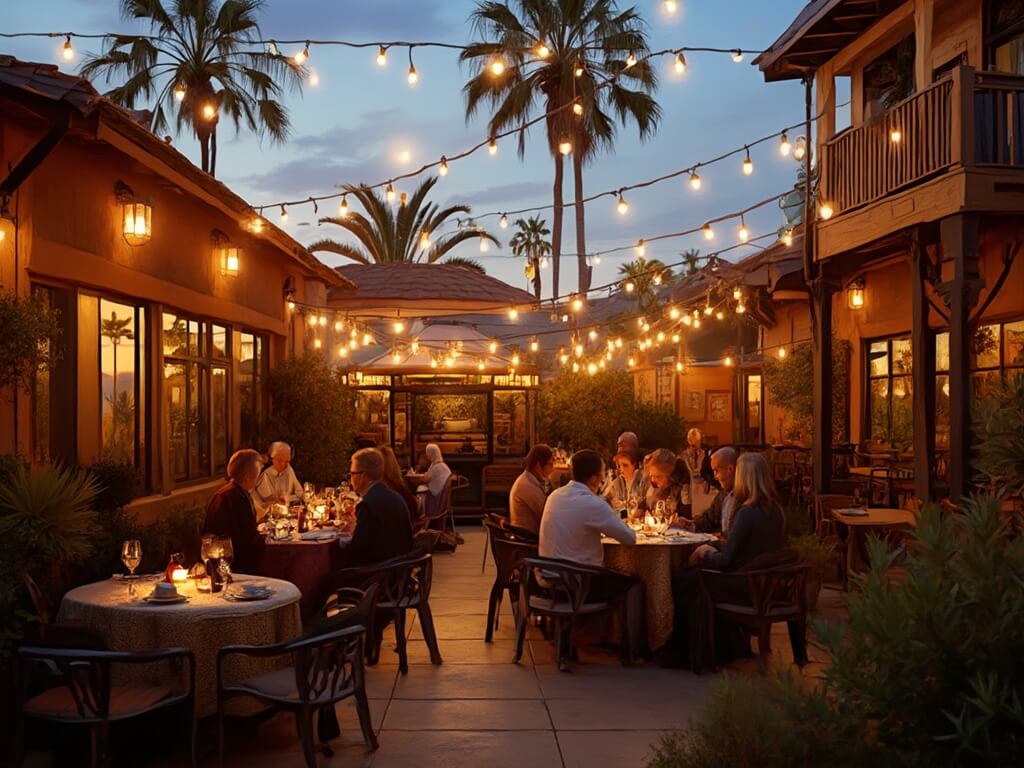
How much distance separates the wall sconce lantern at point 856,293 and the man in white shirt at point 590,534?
420 inches

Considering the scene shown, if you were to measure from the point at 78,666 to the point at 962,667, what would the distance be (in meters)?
3.95

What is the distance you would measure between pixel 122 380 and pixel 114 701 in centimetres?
538

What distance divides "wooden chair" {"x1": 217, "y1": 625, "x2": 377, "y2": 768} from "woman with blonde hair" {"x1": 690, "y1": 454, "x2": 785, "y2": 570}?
9.91 feet

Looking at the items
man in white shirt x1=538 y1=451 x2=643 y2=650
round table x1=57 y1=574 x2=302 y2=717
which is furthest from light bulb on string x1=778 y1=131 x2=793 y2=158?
round table x1=57 y1=574 x2=302 y2=717

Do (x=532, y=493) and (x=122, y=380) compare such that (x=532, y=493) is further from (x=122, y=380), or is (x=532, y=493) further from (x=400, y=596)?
(x=122, y=380)

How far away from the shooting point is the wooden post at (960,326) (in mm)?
10617

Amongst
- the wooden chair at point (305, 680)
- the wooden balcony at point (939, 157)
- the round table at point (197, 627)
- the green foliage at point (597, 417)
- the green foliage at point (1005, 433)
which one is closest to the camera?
the green foliage at point (1005, 433)

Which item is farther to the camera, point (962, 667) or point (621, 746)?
point (621, 746)

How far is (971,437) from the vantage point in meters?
10.8

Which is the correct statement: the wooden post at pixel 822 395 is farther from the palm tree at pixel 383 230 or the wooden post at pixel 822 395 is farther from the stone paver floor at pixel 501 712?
the palm tree at pixel 383 230

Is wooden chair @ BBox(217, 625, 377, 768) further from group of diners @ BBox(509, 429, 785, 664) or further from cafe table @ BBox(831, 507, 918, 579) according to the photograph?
cafe table @ BBox(831, 507, 918, 579)

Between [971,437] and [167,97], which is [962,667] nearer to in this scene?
[971,437]

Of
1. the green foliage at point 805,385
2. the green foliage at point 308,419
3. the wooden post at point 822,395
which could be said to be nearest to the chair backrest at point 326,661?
the wooden post at point 822,395

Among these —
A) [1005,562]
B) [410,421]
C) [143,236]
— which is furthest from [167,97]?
[1005,562]
